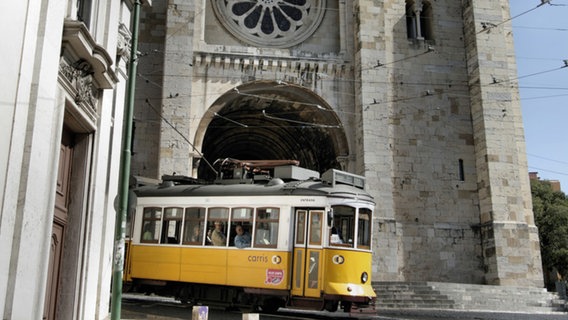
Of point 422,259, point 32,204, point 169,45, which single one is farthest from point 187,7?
point 32,204

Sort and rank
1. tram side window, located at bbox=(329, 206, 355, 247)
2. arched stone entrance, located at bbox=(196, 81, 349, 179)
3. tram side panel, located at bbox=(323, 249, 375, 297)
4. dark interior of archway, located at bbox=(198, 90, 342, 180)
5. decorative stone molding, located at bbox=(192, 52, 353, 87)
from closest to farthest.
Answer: tram side panel, located at bbox=(323, 249, 375, 297) < tram side window, located at bbox=(329, 206, 355, 247) < decorative stone molding, located at bbox=(192, 52, 353, 87) < arched stone entrance, located at bbox=(196, 81, 349, 179) < dark interior of archway, located at bbox=(198, 90, 342, 180)

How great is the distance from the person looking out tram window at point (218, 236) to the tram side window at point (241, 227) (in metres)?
0.18

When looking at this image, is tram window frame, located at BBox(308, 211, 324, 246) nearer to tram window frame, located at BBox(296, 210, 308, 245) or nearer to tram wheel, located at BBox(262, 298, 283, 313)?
tram window frame, located at BBox(296, 210, 308, 245)

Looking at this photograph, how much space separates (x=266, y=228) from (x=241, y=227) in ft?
1.76

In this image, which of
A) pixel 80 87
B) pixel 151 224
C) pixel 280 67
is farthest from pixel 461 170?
pixel 80 87

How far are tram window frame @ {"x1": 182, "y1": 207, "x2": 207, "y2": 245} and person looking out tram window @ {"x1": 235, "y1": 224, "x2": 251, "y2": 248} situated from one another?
0.83 m

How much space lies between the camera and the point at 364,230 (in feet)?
36.4

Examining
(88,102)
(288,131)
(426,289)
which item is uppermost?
(288,131)

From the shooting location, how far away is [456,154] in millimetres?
20359

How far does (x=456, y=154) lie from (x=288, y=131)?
8.50 metres

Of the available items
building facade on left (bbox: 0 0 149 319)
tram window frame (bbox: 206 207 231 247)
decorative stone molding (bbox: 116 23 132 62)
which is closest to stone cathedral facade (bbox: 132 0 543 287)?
tram window frame (bbox: 206 207 231 247)

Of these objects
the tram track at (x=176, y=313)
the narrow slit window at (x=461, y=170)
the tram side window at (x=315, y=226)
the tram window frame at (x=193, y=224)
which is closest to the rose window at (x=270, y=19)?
the narrow slit window at (x=461, y=170)

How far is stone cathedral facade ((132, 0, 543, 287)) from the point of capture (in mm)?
18984

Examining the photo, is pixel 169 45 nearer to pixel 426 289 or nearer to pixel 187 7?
pixel 187 7
